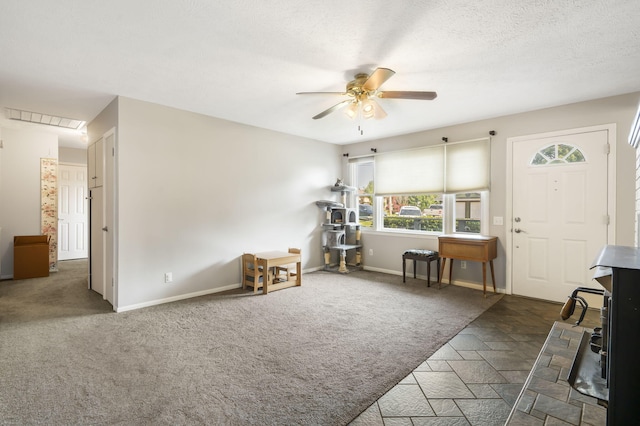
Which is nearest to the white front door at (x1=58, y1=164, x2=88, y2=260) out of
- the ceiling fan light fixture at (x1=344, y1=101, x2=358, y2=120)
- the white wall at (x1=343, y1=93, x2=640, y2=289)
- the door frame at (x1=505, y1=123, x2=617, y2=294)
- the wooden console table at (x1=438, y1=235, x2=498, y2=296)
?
the white wall at (x1=343, y1=93, x2=640, y2=289)

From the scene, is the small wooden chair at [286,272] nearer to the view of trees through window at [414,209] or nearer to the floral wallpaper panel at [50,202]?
the view of trees through window at [414,209]

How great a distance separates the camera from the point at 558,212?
3865 millimetres

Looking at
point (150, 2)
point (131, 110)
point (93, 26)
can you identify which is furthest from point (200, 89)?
point (150, 2)

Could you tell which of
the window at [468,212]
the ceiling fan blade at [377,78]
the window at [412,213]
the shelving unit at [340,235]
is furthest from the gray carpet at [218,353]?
the ceiling fan blade at [377,78]

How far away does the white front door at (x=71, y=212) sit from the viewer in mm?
6832

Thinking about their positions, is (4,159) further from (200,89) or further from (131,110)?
(200,89)

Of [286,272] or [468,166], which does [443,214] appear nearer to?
[468,166]

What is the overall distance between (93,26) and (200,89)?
1.21 metres

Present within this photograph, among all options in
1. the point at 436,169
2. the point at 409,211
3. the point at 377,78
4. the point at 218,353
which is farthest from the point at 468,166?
the point at 218,353

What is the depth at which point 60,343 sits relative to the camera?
2.71 meters

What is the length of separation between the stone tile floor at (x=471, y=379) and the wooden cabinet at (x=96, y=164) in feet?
14.0

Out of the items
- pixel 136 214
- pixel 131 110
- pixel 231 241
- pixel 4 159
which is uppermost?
pixel 131 110

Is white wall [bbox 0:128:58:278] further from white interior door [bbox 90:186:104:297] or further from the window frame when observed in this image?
the window frame

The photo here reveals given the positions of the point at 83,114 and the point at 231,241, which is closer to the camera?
the point at 83,114
